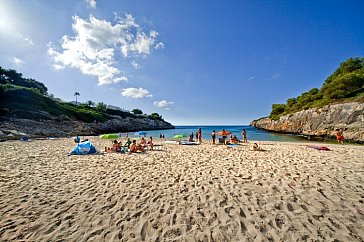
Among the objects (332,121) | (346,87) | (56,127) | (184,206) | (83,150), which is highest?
(346,87)

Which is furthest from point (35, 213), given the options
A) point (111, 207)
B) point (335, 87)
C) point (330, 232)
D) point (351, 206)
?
point (335, 87)

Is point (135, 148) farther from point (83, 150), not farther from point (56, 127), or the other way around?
point (56, 127)

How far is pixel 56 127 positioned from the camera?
121 feet

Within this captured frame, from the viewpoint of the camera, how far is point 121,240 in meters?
3.10

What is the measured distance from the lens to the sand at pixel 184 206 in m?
3.26

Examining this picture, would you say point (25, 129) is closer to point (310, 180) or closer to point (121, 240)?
point (121, 240)

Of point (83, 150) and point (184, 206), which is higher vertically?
point (83, 150)

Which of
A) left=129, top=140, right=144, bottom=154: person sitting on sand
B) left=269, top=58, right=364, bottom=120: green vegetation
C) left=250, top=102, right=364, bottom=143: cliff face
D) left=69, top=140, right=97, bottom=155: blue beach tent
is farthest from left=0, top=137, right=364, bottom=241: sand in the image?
left=269, top=58, right=364, bottom=120: green vegetation

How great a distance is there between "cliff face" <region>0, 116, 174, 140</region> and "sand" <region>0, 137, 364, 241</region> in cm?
2470

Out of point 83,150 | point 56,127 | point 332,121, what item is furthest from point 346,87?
point 56,127

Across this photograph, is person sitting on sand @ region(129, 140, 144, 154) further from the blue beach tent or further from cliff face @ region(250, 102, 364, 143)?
cliff face @ region(250, 102, 364, 143)

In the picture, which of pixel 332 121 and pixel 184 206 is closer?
pixel 184 206

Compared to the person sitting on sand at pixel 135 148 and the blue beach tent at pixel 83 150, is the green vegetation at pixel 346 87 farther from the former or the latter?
the blue beach tent at pixel 83 150

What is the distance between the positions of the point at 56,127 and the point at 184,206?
43488mm
